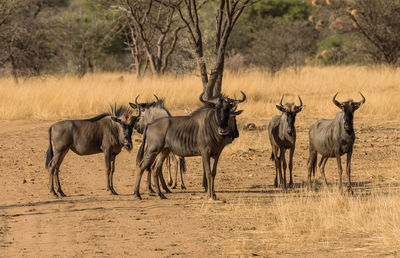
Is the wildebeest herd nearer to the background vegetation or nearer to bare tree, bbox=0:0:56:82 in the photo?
the background vegetation

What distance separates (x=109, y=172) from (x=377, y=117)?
9.76 meters

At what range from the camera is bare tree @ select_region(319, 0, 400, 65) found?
1109 inches

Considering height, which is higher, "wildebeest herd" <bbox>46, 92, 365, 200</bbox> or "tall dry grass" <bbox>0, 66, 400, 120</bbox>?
"wildebeest herd" <bbox>46, 92, 365, 200</bbox>

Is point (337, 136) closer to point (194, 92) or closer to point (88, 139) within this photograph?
point (88, 139)

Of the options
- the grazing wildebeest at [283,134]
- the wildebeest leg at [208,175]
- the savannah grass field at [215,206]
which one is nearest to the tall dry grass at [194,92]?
the savannah grass field at [215,206]

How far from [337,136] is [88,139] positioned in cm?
329

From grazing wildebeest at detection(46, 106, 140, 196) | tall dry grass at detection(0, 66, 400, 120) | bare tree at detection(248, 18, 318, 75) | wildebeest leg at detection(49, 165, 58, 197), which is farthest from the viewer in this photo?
bare tree at detection(248, 18, 318, 75)

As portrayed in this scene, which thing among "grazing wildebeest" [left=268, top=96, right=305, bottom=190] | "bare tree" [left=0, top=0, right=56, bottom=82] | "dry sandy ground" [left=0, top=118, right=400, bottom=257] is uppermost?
"bare tree" [left=0, top=0, right=56, bottom=82]

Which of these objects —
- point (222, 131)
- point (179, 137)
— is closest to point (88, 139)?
point (179, 137)

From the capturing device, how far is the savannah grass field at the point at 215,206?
20.7ft

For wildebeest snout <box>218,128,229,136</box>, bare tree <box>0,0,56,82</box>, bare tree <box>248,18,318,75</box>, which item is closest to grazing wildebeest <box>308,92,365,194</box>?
wildebeest snout <box>218,128,229,136</box>

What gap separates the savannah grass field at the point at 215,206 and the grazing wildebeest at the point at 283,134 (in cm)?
36

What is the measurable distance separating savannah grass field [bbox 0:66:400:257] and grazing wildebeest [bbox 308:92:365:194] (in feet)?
1.69

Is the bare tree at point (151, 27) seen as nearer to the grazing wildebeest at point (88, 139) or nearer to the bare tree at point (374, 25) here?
the bare tree at point (374, 25)
